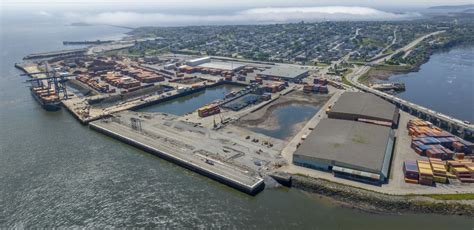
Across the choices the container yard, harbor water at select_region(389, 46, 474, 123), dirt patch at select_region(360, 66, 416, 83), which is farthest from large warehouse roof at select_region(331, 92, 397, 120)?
dirt patch at select_region(360, 66, 416, 83)

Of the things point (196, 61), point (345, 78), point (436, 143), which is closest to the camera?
point (436, 143)

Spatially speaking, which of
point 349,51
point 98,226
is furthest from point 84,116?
point 349,51

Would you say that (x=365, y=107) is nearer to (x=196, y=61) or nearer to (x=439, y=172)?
(x=439, y=172)

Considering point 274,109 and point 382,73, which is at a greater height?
point 382,73

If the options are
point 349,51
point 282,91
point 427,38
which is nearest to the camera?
point 282,91

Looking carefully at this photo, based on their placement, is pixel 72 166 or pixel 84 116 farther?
pixel 84 116

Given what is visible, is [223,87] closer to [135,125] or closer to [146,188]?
[135,125]

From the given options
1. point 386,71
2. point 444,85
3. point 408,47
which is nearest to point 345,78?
point 386,71
